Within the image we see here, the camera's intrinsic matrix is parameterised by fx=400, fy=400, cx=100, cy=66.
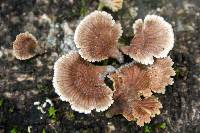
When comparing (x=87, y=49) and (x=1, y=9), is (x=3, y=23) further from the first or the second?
(x=87, y=49)

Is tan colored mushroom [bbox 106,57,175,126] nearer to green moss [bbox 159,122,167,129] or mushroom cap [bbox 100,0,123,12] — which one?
green moss [bbox 159,122,167,129]

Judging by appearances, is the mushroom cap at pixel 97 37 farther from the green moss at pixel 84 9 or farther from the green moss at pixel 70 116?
the green moss at pixel 70 116

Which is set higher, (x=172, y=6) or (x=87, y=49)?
(x=172, y=6)

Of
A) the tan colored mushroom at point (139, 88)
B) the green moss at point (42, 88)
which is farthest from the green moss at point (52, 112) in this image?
the tan colored mushroom at point (139, 88)

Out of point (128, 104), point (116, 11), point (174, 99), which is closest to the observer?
point (128, 104)

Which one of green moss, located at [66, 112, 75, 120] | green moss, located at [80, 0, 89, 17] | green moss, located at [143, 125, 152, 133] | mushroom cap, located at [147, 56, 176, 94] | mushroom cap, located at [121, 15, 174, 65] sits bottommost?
green moss, located at [143, 125, 152, 133]

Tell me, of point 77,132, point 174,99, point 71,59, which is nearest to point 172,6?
point 174,99

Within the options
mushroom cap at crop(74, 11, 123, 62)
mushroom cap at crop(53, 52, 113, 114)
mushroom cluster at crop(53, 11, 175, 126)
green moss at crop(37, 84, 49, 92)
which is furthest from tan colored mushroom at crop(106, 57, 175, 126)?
green moss at crop(37, 84, 49, 92)
